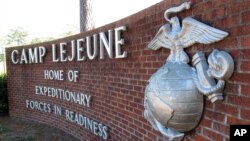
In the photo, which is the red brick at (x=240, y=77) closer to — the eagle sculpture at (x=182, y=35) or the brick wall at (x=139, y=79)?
the brick wall at (x=139, y=79)

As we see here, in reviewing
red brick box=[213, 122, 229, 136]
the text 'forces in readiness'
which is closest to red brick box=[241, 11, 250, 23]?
red brick box=[213, 122, 229, 136]

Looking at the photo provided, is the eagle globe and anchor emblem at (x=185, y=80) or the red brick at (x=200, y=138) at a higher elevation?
the eagle globe and anchor emblem at (x=185, y=80)

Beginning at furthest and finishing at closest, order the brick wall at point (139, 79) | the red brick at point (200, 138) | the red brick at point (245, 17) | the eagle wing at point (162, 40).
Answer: the eagle wing at point (162, 40) → the red brick at point (200, 138) → the brick wall at point (139, 79) → the red brick at point (245, 17)

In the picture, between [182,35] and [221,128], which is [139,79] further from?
[221,128]

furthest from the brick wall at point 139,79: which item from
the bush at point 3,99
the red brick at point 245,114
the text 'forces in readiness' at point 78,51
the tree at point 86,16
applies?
the tree at point 86,16

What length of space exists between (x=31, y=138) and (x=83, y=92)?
1.72 m

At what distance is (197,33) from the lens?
3.14 meters

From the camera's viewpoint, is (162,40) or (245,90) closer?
(245,90)

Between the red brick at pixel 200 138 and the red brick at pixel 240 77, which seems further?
the red brick at pixel 200 138

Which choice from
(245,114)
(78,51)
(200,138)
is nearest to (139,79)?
(200,138)

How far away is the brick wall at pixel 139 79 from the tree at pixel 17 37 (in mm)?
52604

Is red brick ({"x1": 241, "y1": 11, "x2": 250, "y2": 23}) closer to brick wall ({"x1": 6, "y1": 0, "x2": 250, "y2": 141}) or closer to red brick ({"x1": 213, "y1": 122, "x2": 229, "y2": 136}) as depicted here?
brick wall ({"x1": 6, "y1": 0, "x2": 250, "y2": 141})

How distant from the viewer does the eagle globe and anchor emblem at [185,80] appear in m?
2.83

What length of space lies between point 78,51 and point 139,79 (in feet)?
9.26
